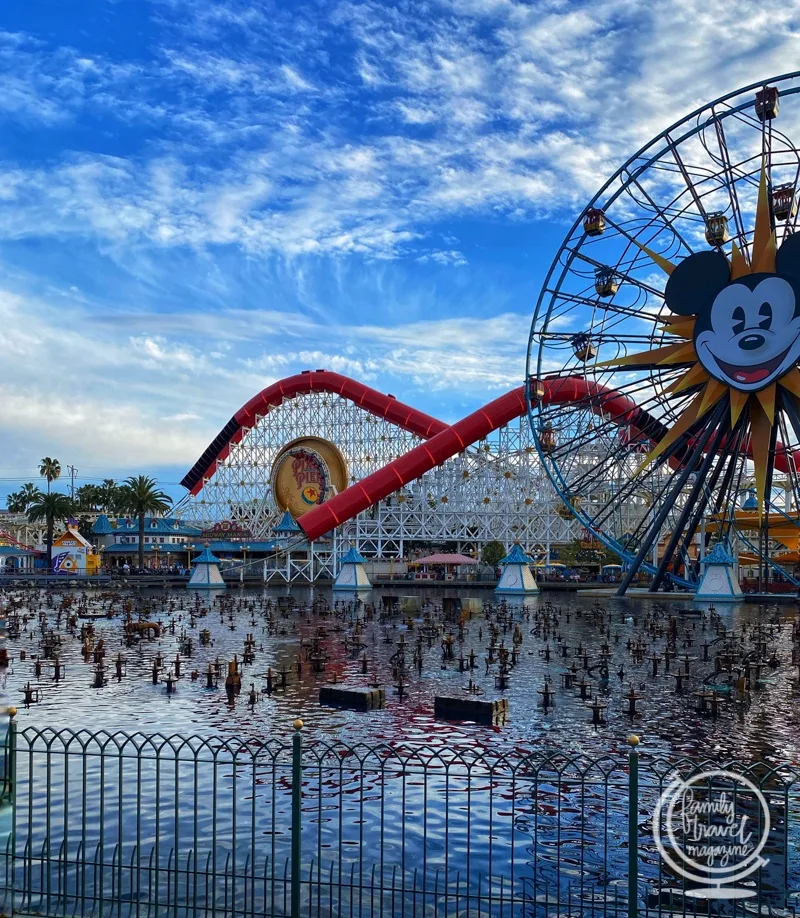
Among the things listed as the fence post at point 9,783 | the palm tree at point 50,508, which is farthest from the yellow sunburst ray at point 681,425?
the palm tree at point 50,508

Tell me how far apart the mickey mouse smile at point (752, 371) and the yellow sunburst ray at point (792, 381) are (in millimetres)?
569

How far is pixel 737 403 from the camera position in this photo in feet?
139

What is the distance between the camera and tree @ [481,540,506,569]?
8544 cm

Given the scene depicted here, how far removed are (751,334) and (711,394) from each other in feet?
10.1

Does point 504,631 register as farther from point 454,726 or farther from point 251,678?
point 454,726

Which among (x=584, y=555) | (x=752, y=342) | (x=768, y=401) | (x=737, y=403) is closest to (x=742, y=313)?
(x=752, y=342)

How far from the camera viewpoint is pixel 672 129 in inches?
1815

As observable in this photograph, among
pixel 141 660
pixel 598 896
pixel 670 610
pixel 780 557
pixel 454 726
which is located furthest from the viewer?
pixel 780 557

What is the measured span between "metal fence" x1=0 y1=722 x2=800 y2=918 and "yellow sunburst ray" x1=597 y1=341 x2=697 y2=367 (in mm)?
30312

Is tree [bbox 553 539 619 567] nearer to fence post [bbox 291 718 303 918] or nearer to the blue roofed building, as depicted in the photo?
the blue roofed building

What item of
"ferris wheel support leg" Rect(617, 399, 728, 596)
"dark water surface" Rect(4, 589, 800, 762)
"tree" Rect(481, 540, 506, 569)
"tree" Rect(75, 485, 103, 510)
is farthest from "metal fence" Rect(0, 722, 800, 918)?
"tree" Rect(75, 485, 103, 510)

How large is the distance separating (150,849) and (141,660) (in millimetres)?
19307

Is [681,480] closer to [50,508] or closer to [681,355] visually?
[681,355]

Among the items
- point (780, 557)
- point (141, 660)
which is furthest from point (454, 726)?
point (780, 557)
